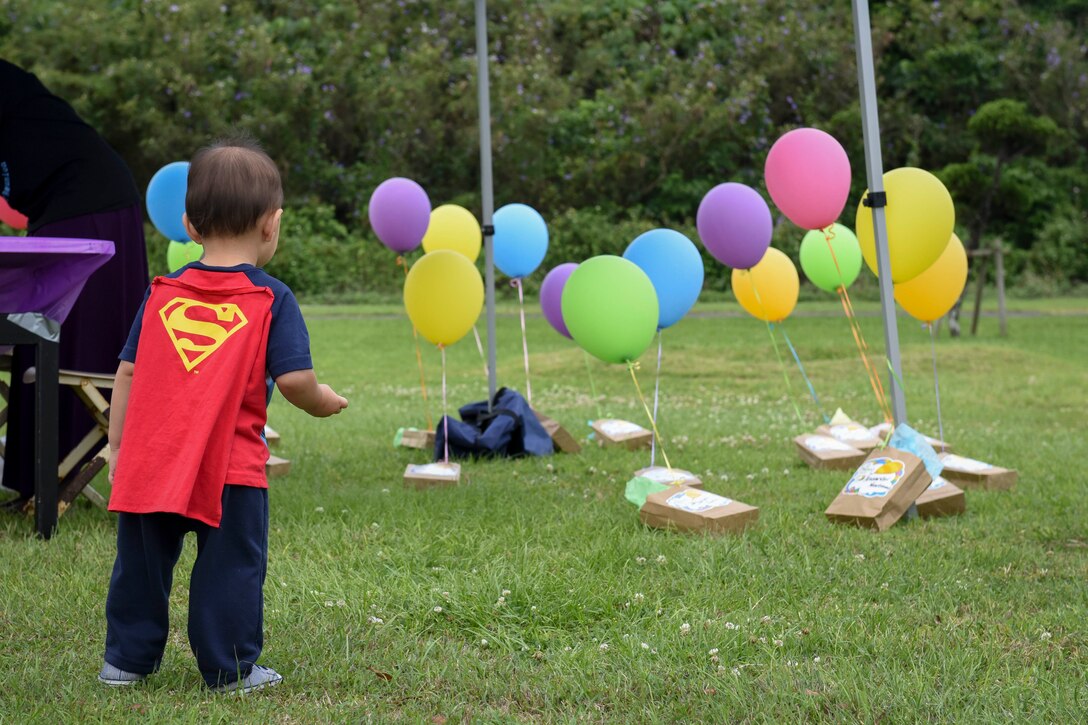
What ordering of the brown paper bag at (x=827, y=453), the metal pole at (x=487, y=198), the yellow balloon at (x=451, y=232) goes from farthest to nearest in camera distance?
the yellow balloon at (x=451, y=232) < the metal pole at (x=487, y=198) < the brown paper bag at (x=827, y=453)

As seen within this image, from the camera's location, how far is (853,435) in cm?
592

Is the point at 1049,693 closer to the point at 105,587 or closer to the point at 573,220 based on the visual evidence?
the point at 105,587

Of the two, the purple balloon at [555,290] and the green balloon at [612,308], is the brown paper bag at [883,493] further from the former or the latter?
the purple balloon at [555,290]

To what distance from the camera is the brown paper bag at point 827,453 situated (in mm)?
5406

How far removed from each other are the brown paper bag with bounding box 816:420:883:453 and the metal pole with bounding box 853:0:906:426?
1.40 m

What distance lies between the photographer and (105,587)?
10.7 feet

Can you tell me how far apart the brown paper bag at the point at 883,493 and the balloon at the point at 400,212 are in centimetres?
249

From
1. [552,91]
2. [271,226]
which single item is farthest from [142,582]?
[552,91]

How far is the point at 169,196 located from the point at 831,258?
11.4 feet

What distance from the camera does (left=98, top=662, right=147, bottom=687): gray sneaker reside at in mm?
2461

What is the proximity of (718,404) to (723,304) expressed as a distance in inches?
393

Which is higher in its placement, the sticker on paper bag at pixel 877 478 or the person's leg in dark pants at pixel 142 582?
the person's leg in dark pants at pixel 142 582

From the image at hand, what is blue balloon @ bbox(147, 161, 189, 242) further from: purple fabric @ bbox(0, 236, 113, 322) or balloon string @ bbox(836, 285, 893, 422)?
balloon string @ bbox(836, 285, 893, 422)

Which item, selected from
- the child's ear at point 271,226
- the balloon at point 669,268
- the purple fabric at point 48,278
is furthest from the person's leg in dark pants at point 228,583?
the balloon at point 669,268
